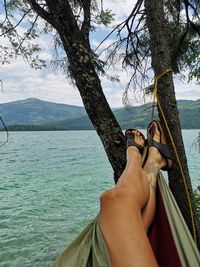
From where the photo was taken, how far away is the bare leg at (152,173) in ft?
Result: 5.28

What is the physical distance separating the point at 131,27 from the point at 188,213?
5.76 ft

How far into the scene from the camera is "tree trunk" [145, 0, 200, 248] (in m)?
2.08

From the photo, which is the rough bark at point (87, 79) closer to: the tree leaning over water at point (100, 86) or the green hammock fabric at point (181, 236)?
the tree leaning over water at point (100, 86)

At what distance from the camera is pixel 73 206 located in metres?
9.59

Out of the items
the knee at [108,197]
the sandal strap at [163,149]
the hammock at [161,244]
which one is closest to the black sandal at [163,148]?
the sandal strap at [163,149]

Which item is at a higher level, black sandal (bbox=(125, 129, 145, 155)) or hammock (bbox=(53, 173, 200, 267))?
black sandal (bbox=(125, 129, 145, 155))

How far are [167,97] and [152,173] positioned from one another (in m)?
0.53

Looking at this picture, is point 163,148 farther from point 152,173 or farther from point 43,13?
point 43,13

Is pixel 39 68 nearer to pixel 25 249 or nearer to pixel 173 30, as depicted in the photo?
pixel 173 30

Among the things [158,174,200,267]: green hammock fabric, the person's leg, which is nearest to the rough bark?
[158,174,200,267]: green hammock fabric

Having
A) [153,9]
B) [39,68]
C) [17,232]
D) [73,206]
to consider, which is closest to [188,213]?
[153,9]

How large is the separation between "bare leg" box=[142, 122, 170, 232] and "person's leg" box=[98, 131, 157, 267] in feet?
0.29

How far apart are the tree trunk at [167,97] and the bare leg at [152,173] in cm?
13

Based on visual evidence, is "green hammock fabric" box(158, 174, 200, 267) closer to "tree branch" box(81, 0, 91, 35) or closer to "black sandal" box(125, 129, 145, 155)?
"black sandal" box(125, 129, 145, 155)
